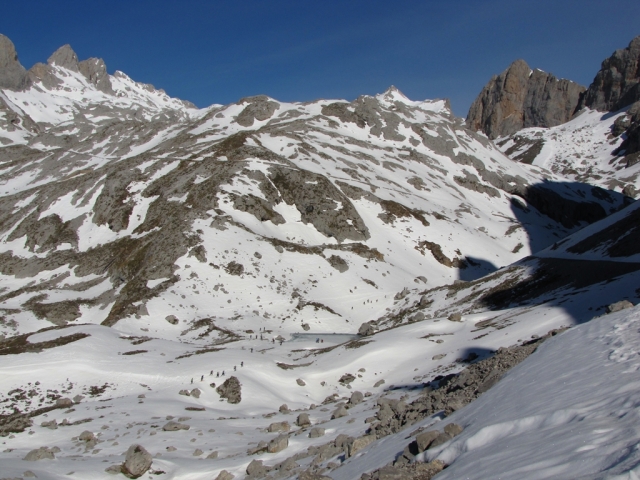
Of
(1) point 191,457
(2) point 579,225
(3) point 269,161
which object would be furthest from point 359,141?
(1) point 191,457

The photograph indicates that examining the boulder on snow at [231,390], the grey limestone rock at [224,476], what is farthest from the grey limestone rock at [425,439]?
the boulder on snow at [231,390]

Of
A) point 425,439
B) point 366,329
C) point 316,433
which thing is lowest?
point 316,433

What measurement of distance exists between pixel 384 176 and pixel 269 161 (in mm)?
28360

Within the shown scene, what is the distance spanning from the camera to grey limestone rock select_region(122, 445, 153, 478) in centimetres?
1480

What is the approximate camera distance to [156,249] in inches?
2157

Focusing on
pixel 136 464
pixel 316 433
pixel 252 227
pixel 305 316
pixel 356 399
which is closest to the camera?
pixel 136 464

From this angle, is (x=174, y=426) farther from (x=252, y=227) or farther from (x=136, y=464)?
(x=252, y=227)

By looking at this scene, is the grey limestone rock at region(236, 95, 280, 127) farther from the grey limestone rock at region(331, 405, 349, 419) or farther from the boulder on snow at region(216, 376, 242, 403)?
the grey limestone rock at region(331, 405, 349, 419)

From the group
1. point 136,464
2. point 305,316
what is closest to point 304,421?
point 136,464

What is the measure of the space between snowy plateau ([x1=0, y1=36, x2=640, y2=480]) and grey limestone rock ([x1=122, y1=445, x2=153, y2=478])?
0.25 feet

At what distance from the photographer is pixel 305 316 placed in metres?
49.6

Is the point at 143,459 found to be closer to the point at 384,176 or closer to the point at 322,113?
the point at 384,176

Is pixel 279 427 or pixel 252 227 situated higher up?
pixel 252 227

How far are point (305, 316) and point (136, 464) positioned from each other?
3502cm
